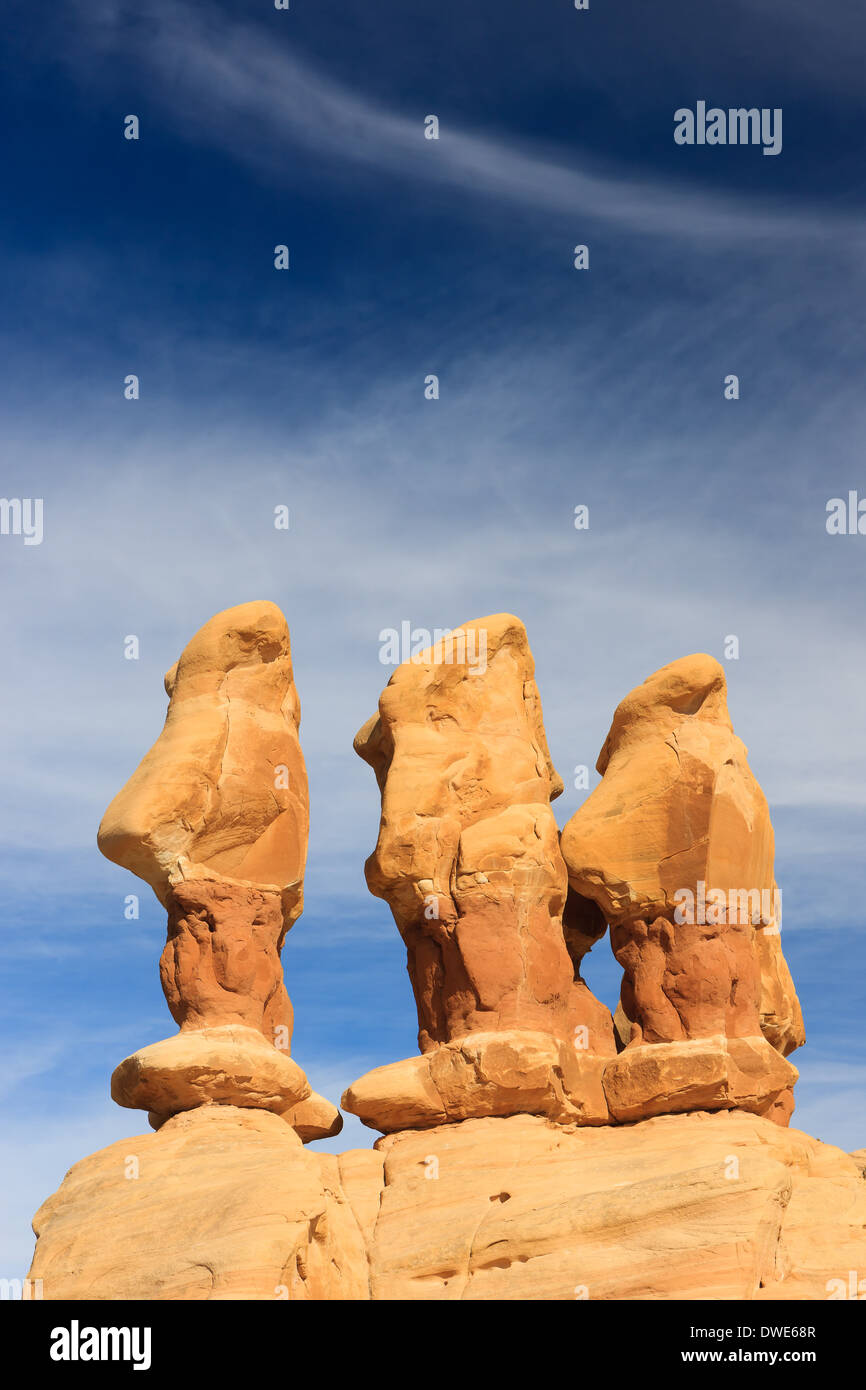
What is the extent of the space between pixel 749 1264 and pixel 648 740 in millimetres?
6489

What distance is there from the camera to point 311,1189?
1744 cm

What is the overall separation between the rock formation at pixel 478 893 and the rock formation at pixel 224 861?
1.07m

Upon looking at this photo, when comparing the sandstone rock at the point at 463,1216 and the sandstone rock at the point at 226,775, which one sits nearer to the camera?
the sandstone rock at the point at 463,1216

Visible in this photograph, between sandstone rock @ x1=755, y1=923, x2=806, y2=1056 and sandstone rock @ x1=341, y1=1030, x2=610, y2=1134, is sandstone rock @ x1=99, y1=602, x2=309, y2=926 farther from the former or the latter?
sandstone rock @ x1=755, y1=923, x2=806, y2=1056

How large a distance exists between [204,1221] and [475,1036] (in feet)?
11.9

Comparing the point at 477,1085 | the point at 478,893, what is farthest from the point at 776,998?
the point at 477,1085

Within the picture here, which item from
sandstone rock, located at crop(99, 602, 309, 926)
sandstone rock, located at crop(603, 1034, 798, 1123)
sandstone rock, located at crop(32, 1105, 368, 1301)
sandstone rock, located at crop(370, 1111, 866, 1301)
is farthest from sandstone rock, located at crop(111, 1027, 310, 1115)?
sandstone rock, located at crop(603, 1034, 798, 1123)

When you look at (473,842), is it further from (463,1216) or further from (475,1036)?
(463,1216)

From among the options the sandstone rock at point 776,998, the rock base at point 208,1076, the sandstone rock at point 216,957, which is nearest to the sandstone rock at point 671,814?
the sandstone rock at point 776,998

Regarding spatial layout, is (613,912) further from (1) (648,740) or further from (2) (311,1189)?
(2) (311,1189)

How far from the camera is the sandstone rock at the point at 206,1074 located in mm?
18719

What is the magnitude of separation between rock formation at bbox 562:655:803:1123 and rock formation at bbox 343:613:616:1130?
62 centimetres

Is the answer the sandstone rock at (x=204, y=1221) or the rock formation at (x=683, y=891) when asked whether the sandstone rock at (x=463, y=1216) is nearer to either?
the sandstone rock at (x=204, y=1221)
